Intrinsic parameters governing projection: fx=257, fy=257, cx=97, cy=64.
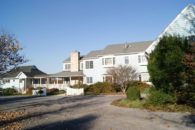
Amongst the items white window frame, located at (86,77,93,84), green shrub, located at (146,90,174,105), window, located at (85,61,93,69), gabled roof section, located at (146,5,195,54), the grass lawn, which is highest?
gabled roof section, located at (146,5,195,54)

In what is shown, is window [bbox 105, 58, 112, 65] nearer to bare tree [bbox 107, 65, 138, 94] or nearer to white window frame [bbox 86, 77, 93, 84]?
white window frame [bbox 86, 77, 93, 84]

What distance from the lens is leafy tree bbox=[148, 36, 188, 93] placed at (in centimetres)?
1961

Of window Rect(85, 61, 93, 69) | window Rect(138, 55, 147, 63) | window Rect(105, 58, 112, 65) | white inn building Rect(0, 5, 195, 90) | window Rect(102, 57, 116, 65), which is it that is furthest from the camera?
window Rect(85, 61, 93, 69)

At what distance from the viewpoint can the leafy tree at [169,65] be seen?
772 inches

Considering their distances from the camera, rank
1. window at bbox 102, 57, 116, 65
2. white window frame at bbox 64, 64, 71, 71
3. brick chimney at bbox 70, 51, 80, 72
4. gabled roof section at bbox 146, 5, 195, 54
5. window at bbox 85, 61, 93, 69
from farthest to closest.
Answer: white window frame at bbox 64, 64, 71, 71, brick chimney at bbox 70, 51, 80, 72, window at bbox 85, 61, 93, 69, window at bbox 102, 57, 116, 65, gabled roof section at bbox 146, 5, 195, 54

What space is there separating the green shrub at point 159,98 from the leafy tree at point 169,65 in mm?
618

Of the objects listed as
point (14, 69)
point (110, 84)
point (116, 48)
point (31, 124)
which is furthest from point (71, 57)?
point (31, 124)

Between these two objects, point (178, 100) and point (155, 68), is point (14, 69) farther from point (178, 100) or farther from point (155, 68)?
point (178, 100)

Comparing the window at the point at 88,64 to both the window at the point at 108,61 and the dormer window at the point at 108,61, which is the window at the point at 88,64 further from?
the window at the point at 108,61

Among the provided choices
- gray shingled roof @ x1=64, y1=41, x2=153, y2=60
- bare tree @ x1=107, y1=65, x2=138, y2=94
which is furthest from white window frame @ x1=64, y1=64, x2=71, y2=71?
bare tree @ x1=107, y1=65, x2=138, y2=94

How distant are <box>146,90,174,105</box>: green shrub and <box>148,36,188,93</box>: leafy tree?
618 millimetres

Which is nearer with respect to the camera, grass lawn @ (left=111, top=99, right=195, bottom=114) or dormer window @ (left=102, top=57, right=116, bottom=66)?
grass lawn @ (left=111, top=99, right=195, bottom=114)

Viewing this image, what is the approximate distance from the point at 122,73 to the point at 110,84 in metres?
2.99

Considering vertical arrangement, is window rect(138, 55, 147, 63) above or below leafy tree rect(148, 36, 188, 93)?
above
